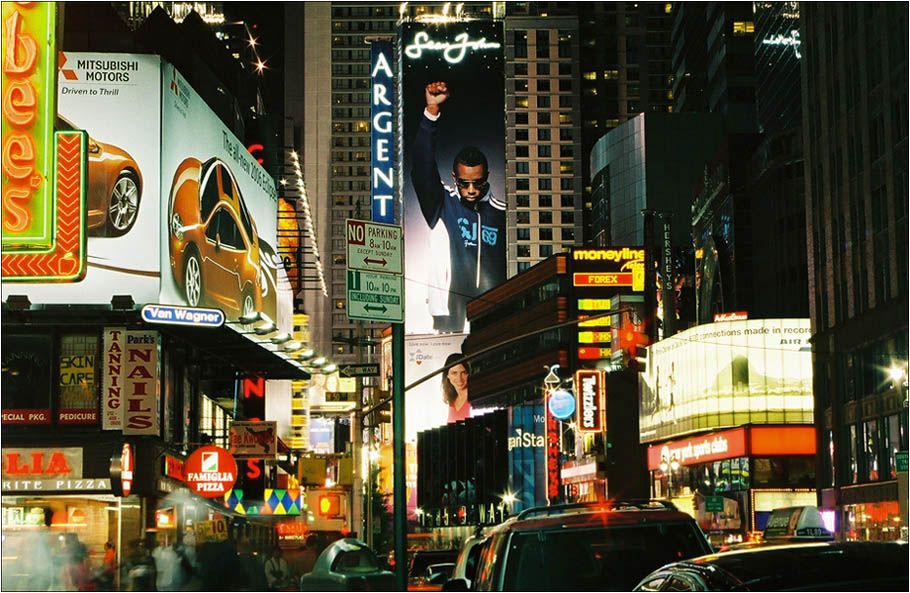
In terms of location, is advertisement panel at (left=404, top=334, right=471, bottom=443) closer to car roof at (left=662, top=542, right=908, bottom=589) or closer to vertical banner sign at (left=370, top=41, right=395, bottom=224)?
A: vertical banner sign at (left=370, top=41, right=395, bottom=224)

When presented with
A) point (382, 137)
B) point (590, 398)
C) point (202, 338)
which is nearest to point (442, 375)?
point (382, 137)

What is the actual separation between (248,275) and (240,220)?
7.23 ft

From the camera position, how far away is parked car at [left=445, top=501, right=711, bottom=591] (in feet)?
37.3

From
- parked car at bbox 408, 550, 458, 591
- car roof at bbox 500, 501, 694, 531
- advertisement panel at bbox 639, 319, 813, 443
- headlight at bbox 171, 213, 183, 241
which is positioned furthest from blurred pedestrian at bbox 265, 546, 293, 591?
advertisement panel at bbox 639, 319, 813, 443

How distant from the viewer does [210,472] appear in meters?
42.0

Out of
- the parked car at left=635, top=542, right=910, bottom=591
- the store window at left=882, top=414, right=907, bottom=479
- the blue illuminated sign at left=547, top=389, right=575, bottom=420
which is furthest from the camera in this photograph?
the blue illuminated sign at left=547, top=389, right=575, bottom=420

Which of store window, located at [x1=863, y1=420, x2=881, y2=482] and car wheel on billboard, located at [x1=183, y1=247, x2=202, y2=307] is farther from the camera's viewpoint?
store window, located at [x1=863, y1=420, x2=881, y2=482]

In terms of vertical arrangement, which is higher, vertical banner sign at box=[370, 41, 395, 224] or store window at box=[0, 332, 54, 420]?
vertical banner sign at box=[370, 41, 395, 224]

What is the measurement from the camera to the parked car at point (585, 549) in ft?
37.3

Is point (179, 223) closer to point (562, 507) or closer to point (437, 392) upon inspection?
point (562, 507)

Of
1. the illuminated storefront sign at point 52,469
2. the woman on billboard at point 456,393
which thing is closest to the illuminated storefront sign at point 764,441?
the illuminated storefront sign at point 52,469

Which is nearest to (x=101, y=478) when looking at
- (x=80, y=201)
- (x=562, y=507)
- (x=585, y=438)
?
(x=80, y=201)

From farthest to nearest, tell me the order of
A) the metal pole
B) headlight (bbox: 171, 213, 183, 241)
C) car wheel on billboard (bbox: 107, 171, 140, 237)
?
headlight (bbox: 171, 213, 183, 241)
car wheel on billboard (bbox: 107, 171, 140, 237)
the metal pole

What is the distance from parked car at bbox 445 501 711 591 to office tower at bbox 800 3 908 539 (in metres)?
47.5
